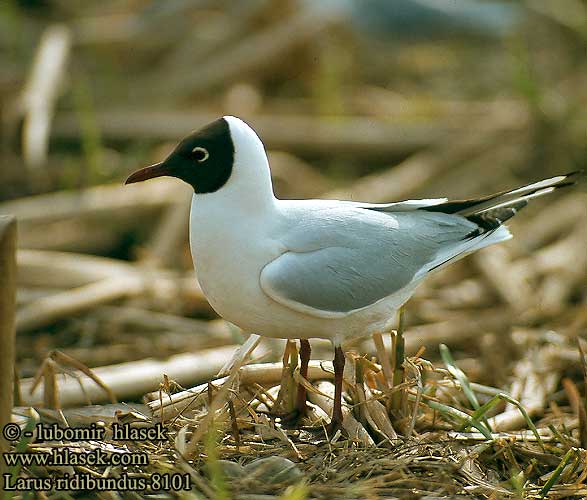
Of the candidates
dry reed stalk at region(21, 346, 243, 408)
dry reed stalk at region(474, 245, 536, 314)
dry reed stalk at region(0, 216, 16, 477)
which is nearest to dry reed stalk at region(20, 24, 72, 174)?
dry reed stalk at region(21, 346, 243, 408)

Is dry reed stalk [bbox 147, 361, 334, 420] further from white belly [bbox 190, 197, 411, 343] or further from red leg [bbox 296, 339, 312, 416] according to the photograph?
white belly [bbox 190, 197, 411, 343]

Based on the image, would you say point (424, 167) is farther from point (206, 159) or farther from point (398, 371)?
point (206, 159)

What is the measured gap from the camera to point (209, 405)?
3.48 metres

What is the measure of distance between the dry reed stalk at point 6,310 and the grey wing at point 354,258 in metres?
0.85

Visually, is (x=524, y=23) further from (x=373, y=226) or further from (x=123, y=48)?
(x=373, y=226)

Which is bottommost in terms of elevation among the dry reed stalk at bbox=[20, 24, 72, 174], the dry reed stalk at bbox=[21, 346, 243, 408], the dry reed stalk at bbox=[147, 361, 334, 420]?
the dry reed stalk at bbox=[21, 346, 243, 408]

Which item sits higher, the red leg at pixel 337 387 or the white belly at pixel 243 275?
the white belly at pixel 243 275

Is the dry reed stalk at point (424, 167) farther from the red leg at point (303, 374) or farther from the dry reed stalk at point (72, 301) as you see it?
the red leg at point (303, 374)

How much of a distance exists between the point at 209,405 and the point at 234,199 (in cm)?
75

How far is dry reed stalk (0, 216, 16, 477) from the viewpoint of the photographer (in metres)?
2.79

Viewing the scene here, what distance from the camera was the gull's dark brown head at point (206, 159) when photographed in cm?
338

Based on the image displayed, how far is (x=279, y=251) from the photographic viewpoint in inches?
133

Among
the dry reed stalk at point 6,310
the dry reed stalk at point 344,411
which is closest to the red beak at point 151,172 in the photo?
the dry reed stalk at point 6,310

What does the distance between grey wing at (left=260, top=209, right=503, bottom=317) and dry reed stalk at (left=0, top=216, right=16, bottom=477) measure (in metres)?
0.85
